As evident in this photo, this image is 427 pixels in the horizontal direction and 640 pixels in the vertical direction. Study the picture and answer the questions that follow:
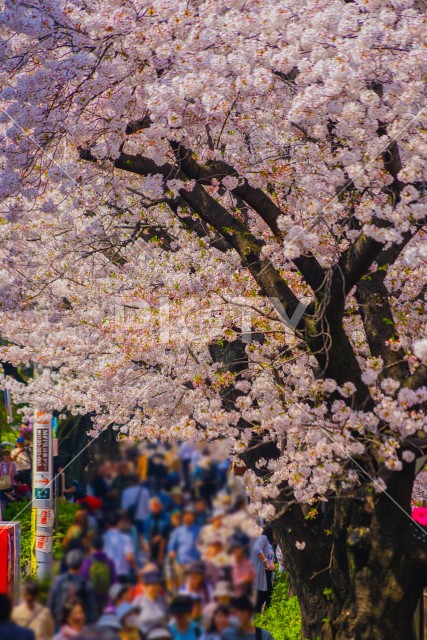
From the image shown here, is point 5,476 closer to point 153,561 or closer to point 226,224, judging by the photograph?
point 226,224

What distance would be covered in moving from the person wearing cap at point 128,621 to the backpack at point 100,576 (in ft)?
0.30

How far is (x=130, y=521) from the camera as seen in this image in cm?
371

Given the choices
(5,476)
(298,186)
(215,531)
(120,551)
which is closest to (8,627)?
(120,551)

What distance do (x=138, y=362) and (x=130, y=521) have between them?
9.74m

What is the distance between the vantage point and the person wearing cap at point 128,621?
3.55 meters

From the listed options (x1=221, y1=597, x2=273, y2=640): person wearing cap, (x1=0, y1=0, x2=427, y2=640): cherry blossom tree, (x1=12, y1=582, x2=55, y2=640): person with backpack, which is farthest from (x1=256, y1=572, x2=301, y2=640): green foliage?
(x1=12, y1=582, x2=55, y2=640): person with backpack

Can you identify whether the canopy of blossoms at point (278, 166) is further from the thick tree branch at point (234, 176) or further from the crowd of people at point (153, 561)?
the crowd of people at point (153, 561)

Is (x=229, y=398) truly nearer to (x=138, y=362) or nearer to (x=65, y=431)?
(x=138, y=362)

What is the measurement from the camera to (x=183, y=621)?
143 inches

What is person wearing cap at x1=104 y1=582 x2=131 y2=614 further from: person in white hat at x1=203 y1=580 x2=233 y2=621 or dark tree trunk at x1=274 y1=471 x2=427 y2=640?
dark tree trunk at x1=274 y1=471 x2=427 y2=640

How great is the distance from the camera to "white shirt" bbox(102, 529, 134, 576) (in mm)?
3633

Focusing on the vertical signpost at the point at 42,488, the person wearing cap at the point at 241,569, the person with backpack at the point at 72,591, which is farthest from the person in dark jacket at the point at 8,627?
the vertical signpost at the point at 42,488

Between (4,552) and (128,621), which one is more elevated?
(4,552)

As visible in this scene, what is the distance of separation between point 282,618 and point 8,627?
11.0 meters
